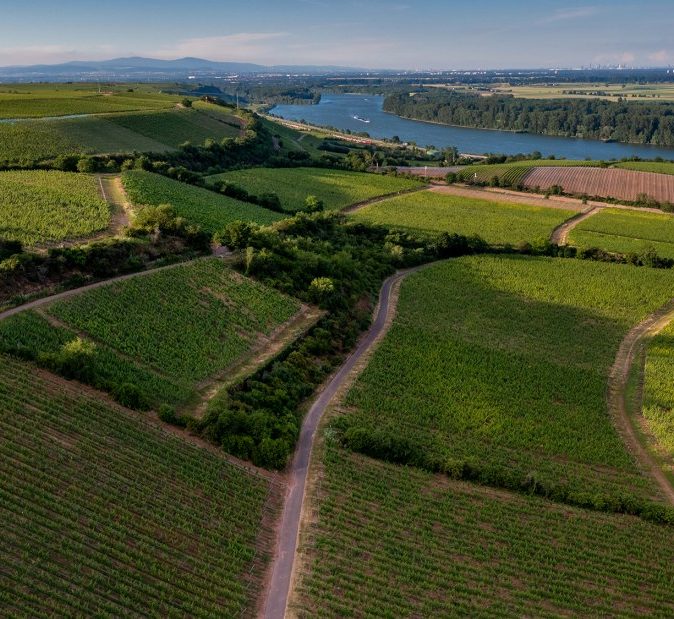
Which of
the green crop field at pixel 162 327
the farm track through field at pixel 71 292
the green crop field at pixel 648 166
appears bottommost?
the green crop field at pixel 162 327

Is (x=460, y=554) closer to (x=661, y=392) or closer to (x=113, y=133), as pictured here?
(x=661, y=392)

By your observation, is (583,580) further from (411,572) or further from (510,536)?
(411,572)

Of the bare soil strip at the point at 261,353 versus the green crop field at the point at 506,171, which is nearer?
the bare soil strip at the point at 261,353

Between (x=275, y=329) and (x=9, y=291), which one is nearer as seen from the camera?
(x=9, y=291)

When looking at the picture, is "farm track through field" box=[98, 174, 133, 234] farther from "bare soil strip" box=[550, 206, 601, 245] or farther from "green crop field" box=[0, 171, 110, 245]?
"bare soil strip" box=[550, 206, 601, 245]

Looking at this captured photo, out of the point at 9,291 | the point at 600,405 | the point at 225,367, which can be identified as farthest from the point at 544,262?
the point at 9,291

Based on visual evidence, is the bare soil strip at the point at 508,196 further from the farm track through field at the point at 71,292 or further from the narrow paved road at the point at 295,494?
the farm track through field at the point at 71,292

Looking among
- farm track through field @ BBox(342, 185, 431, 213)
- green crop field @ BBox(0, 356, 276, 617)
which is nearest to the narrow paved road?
green crop field @ BBox(0, 356, 276, 617)

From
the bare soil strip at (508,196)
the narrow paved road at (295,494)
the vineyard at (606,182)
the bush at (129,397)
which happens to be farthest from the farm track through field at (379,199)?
the bush at (129,397)
